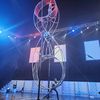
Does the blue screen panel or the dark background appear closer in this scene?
the dark background

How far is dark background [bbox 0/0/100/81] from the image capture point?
15.7ft

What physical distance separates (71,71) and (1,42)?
397cm

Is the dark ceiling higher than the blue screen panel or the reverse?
higher

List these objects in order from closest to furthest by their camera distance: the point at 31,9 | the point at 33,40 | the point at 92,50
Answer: the point at 31,9, the point at 92,50, the point at 33,40

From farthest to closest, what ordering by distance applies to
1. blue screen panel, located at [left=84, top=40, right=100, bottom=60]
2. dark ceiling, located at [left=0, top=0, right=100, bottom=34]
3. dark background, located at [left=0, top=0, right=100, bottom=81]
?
blue screen panel, located at [left=84, top=40, right=100, bottom=60], dark background, located at [left=0, top=0, right=100, bottom=81], dark ceiling, located at [left=0, top=0, right=100, bottom=34]

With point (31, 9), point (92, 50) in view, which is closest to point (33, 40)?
point (92, 50)

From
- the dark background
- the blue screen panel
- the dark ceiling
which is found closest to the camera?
the dark ceiling

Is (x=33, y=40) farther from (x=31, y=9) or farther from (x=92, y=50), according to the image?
(x=31, y=9)

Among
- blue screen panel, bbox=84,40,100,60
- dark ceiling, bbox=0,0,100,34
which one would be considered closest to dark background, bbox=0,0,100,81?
dark ceiling, bbox=0,0,100,34

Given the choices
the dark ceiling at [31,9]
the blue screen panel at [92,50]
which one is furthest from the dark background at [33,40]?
the blue screen panel at [92,50]

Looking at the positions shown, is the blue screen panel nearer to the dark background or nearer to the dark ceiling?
the dark background

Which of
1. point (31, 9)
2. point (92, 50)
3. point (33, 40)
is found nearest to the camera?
point (31, 9)

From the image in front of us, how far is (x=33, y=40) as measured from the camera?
348 inches

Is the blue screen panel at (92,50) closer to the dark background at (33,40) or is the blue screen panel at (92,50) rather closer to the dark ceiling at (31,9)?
the dark background at (33,40)
